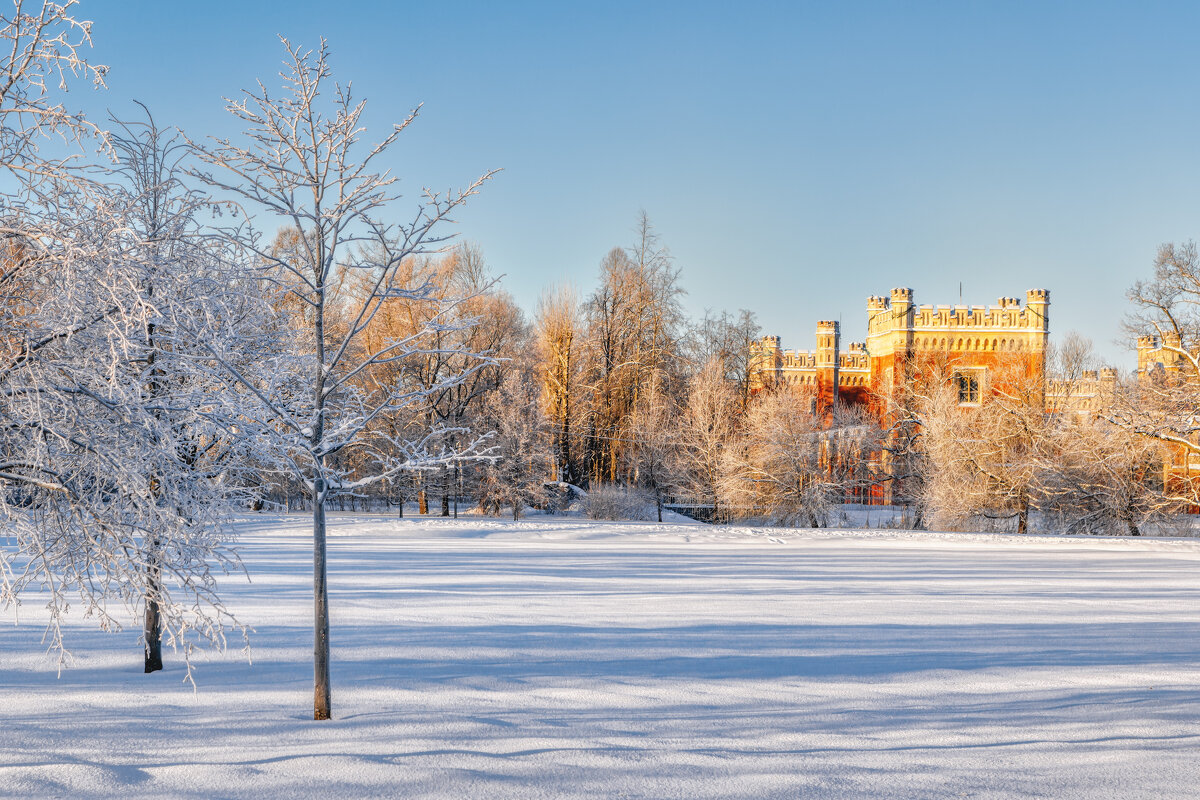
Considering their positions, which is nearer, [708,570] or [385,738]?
[385,738]

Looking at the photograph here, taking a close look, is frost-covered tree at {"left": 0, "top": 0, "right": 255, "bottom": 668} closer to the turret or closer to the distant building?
the distant building

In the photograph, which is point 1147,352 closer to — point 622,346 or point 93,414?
point 622,346

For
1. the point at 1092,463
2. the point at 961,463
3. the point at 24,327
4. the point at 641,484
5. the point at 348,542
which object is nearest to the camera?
the point at 24,327

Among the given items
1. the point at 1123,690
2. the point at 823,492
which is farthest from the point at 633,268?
the point at 1123,690

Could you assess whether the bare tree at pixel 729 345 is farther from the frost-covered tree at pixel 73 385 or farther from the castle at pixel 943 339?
the frost-covered tree at pixel 73 385

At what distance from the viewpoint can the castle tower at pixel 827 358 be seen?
51438 mm

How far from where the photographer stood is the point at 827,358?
170 feet

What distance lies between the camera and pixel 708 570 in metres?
16.6

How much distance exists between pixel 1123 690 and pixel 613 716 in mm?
5215

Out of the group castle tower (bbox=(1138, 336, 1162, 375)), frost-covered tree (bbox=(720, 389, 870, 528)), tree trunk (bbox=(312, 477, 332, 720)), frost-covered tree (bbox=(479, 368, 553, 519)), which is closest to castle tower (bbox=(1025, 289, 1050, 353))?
castle tower (bbox=(1138, 336, 1162, 375))

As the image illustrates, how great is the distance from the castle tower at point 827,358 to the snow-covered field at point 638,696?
37148 mm

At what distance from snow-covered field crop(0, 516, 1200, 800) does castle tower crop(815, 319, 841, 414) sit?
3715 cm

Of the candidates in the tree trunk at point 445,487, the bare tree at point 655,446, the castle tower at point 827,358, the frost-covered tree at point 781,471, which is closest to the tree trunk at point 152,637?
the tree trunk at point 445,487

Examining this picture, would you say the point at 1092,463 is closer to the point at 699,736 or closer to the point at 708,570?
the point at 708,570
